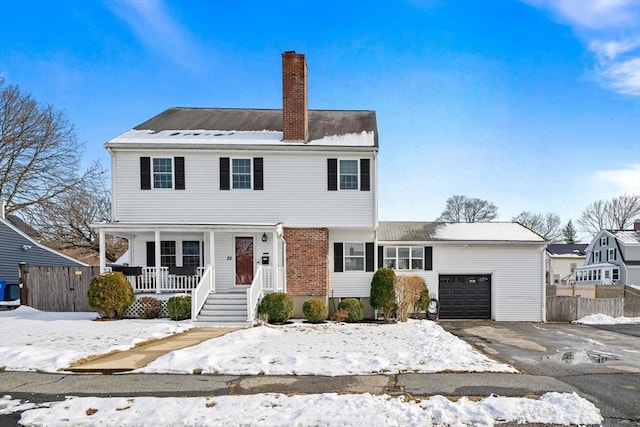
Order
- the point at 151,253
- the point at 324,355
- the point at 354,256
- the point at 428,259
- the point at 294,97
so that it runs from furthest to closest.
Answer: the point at 428,259, the point at 354,256, the point at 294,97, the point at 151,253, the point at 324,355

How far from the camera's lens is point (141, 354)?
809cm

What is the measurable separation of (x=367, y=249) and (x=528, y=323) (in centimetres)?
756

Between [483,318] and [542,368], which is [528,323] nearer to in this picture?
[483,318]

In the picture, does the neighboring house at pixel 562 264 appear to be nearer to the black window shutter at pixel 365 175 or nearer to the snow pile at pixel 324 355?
the black window shutter at pixel 365 175

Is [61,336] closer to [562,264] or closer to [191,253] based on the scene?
[191,253]

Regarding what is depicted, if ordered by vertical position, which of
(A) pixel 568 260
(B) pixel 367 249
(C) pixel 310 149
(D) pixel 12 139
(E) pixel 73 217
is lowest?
(A) pixel 568 260

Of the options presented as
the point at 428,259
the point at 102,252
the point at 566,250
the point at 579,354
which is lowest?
the point at 566,250

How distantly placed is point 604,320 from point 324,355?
16.0 m

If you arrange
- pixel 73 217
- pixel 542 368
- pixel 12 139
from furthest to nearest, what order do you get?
1. pixel 73 217
2. pixel 12 139
3. pixel 542 368

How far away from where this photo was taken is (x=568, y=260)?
45.4 metres

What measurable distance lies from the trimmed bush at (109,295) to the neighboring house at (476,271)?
10.1 m

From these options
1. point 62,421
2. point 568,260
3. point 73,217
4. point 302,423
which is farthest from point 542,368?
point 568,260

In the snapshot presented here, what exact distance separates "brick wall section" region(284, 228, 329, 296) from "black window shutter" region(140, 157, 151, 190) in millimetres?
5363

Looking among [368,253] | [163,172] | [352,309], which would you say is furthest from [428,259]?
[163,172]
